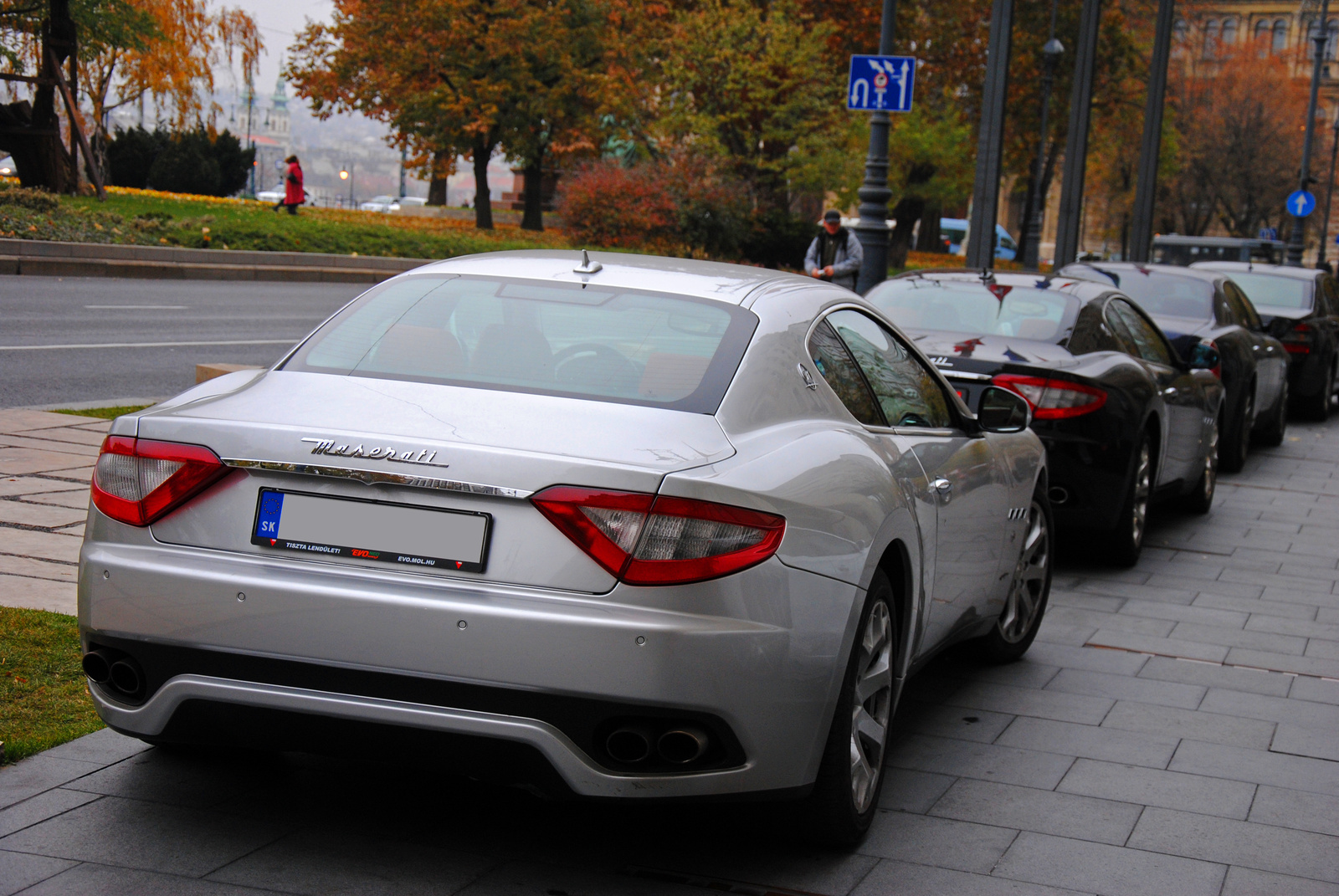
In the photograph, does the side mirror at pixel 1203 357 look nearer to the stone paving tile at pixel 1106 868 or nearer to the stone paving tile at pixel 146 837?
the stone paving tile at pixel 1106 868

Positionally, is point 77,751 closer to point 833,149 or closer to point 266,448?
point 266,448

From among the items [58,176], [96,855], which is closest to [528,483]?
[96,855]

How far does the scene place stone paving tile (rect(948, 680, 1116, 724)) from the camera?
5.33 meters

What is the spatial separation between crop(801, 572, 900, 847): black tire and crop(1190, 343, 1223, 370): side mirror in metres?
5.70

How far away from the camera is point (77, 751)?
4.07 metres

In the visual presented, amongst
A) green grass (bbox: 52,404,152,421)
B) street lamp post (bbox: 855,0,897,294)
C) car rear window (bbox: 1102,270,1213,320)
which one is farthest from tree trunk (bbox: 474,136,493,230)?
green grass (bbox: 52,404,152,421)

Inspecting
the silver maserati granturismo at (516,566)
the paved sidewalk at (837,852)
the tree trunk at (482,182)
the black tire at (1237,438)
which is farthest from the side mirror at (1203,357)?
the tree trunk at (482,182)

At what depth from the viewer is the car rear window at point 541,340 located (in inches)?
144

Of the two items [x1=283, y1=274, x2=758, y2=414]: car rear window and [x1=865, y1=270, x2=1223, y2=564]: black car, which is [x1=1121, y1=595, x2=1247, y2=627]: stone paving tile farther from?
[x1=283, y1=274, x2=758, y2=414]: car rear window

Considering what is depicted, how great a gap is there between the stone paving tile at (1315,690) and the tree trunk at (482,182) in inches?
1639

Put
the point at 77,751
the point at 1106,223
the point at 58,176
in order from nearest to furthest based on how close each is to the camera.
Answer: the point at 77,751, the point at 58,176, the point at 1106,223

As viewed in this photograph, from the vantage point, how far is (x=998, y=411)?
5.29 m

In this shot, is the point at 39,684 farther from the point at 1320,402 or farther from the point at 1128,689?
the point at 1320,402

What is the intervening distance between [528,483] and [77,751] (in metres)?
1.76
